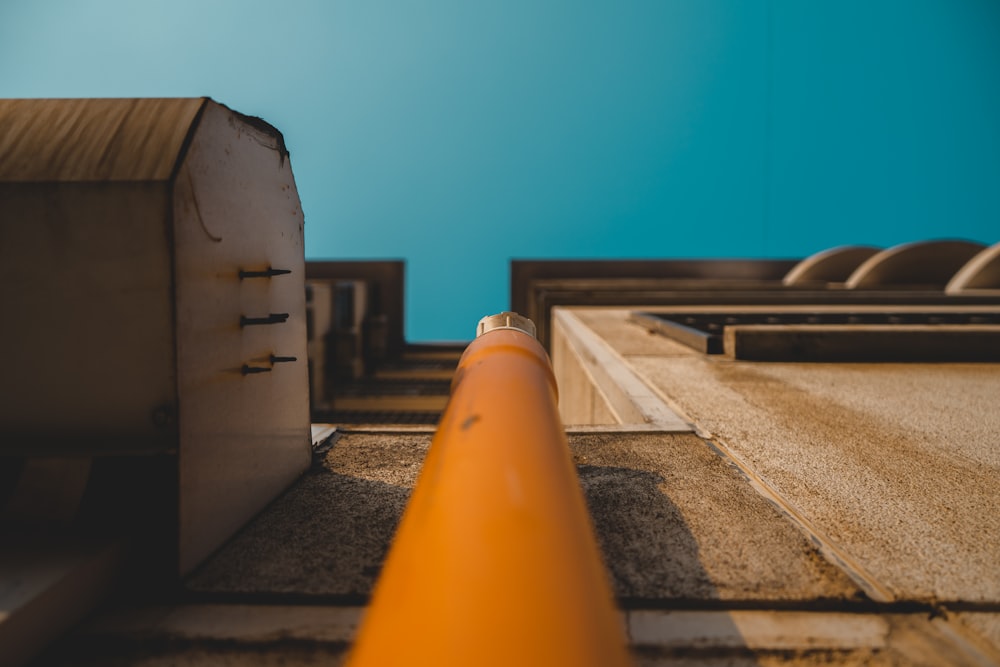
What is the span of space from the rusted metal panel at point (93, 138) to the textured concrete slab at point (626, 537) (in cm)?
104

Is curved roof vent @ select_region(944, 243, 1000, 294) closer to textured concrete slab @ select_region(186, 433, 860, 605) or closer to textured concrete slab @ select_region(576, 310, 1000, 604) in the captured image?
textured concrete slab @ select_region(576, 310, 1000, 604)

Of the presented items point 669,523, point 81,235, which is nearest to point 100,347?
point 81,235

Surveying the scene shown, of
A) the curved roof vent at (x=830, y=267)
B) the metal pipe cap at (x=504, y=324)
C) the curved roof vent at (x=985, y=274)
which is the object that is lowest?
the metal pipe cap at (x=504, y=324)

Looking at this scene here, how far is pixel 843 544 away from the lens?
147 centimetres

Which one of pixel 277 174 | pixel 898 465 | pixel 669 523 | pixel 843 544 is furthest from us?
→ pixel 898 465

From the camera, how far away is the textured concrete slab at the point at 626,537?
128 cm

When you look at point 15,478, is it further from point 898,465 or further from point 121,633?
point 898,465

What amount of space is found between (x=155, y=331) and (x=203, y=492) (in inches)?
17.5

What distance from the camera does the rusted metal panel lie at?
1.28 m

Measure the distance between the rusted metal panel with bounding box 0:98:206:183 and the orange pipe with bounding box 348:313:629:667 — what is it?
3.41 feet

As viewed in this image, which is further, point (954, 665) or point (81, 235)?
point (81, 235)

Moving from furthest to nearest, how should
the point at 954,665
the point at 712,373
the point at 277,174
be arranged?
1. the point at 712,373
2. the point at 277,174
3. the point at 954,665

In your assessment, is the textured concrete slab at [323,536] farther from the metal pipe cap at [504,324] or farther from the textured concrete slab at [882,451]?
the textured concrete slab at [882,451]

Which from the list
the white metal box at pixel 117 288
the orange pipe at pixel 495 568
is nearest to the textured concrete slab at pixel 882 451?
the orange pipe at pixel 495 568
